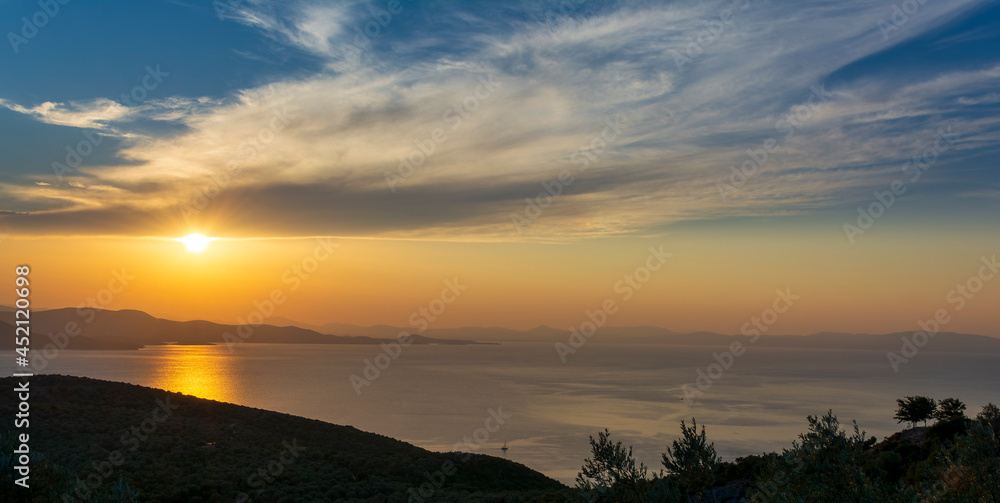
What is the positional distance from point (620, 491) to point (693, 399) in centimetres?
16973

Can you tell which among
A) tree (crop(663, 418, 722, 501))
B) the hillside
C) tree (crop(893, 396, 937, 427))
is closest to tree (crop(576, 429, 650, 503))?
tree (crop(663, 418, 722, 501))

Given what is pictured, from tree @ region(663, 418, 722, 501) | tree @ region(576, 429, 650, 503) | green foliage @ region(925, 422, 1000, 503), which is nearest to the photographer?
green foliage @ region(925, 422, 1000, 503)

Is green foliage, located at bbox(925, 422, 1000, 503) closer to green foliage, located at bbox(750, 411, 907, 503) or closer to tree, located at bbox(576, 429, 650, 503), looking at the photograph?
green foliage, located at bbox(750, 411, 907, 503)

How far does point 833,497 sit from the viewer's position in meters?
15.3

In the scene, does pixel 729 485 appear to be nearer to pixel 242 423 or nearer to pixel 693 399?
pixel 242 423

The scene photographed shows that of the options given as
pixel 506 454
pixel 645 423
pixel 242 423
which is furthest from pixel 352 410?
pixel 242 423

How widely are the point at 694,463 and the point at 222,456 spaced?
40.7 m

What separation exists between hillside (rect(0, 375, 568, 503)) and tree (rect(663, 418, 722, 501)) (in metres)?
18.0

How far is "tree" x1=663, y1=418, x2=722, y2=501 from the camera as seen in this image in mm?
15953

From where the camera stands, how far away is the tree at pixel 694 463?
52.3 ft

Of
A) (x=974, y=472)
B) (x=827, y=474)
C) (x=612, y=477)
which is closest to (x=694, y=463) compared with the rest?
(x=612, y=477)

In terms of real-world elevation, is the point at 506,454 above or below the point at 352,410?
below

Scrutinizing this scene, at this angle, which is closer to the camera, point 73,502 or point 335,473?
point 73,502

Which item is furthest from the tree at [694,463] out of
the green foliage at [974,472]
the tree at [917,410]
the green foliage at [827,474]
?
the tree at [917,410]
